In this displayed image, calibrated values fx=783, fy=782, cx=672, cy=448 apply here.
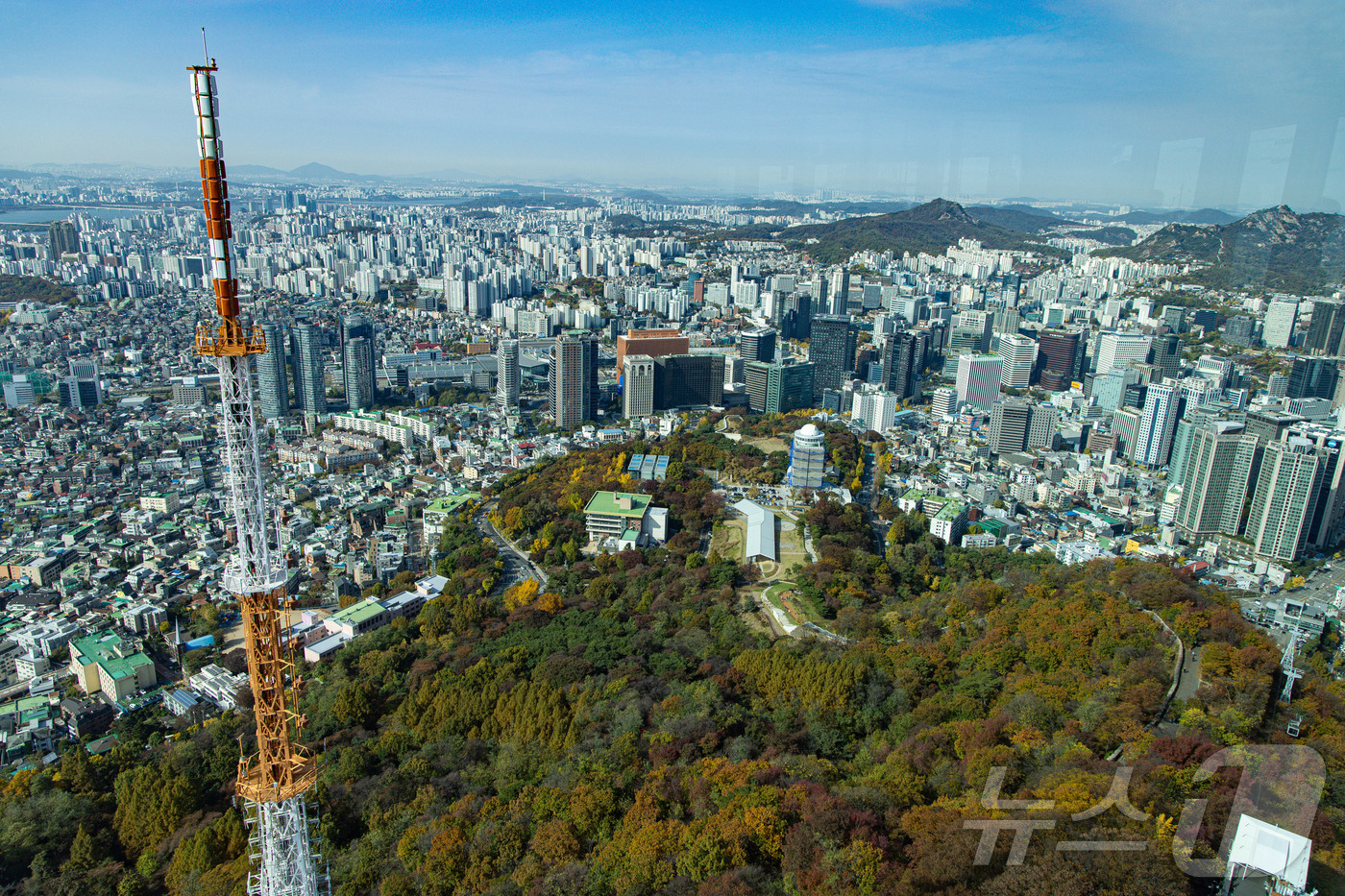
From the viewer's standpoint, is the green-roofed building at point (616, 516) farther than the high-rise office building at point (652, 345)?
No

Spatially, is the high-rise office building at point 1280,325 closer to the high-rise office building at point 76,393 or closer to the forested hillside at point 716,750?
the forested hillside at point 716,750

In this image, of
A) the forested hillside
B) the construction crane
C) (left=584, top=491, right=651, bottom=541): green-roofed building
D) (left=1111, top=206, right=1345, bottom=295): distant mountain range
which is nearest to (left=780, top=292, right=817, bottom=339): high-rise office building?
(left=1111, top=206, right=1345, bottom=295): distant mountain range

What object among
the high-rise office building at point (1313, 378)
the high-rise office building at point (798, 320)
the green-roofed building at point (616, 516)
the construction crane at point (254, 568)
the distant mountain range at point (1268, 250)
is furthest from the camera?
the high-rise office building at point (798, 320)

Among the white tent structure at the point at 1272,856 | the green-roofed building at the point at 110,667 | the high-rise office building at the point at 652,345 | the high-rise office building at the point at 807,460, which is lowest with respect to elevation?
the green-roofed building at the point at 110,667

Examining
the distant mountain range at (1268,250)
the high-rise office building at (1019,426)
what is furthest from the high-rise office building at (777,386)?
the distant mountain range at (1268,250)

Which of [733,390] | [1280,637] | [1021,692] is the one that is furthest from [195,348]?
[733,390]

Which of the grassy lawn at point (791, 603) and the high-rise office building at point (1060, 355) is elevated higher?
the high-rise office building at point (1060, 355)

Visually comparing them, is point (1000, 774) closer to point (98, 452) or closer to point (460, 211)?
point (98, 452)
